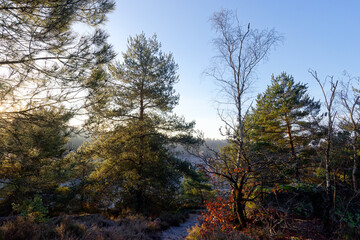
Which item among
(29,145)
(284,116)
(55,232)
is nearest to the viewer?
(55,232)

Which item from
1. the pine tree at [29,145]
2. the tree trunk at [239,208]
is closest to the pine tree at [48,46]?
the pine tree at [29,145]

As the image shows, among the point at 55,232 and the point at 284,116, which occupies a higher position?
the point at 284,116

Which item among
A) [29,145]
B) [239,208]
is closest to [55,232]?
[29,145]

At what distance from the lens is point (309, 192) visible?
6.83m

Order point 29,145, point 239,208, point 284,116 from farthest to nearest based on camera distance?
point 284,116
point 29,145
point 239,208

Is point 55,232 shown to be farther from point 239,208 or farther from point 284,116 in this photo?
point 284,116

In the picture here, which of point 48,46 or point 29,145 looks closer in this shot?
point 48,46

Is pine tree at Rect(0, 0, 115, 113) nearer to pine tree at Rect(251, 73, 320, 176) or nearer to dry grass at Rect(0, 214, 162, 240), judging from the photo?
dry grass at Rect(0, 214, 162, 240)

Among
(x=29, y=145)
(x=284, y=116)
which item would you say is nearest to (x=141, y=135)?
(x=29, y=145)

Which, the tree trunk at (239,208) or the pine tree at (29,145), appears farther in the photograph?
the tree trunk at (239,208)

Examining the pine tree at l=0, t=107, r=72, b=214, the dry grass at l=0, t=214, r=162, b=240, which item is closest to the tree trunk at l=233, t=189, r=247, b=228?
the dry grass at l=0, t=214, r=162, b=240

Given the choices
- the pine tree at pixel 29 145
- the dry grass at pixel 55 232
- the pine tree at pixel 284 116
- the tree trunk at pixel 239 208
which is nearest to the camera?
the dry grass at pixel 55 232

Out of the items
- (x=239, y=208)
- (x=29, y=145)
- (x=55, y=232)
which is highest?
(x=29, y=145)

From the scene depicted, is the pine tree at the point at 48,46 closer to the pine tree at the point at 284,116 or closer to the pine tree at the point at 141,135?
the pine tree at the point at 141,135
